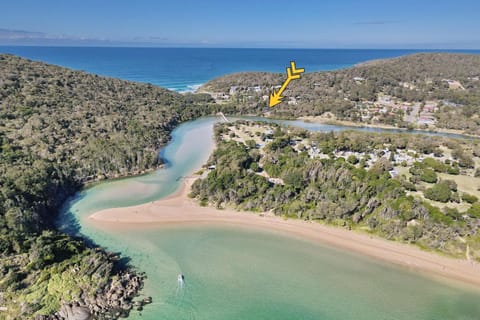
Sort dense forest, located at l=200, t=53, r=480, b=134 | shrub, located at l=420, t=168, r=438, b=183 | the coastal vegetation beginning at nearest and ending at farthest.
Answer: the coastal vegetation
shrub, located at l=420, t=168, r=438, b=183
dense forest, located at l=200, t=53, r=480, b=134

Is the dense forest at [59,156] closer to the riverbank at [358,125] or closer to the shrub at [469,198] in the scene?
the riverbank at [358,125]

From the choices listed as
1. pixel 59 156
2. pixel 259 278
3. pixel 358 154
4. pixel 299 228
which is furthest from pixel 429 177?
pixel 59 156

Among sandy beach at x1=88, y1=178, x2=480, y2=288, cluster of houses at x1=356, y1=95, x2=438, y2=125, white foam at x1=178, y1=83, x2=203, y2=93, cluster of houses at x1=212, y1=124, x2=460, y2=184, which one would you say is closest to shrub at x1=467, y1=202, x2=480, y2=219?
sandy beach at x1=88, y1=178, x2=480, y2=288

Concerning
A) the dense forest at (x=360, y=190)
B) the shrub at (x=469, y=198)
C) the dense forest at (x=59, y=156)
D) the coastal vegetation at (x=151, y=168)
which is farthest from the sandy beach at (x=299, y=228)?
the shrub at (x=469, y=198)

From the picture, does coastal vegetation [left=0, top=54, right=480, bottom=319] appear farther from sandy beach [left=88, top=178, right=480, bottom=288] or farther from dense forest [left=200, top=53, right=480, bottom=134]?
sandy beach [left=88, top=178, right=480, bottom=288]

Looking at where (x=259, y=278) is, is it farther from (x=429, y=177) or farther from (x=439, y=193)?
(x=429, y=177)

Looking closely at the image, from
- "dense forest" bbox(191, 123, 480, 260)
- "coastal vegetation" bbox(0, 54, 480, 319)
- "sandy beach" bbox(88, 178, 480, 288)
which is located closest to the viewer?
"coastal vegetation" bbox(0, 54, 480, 319)
